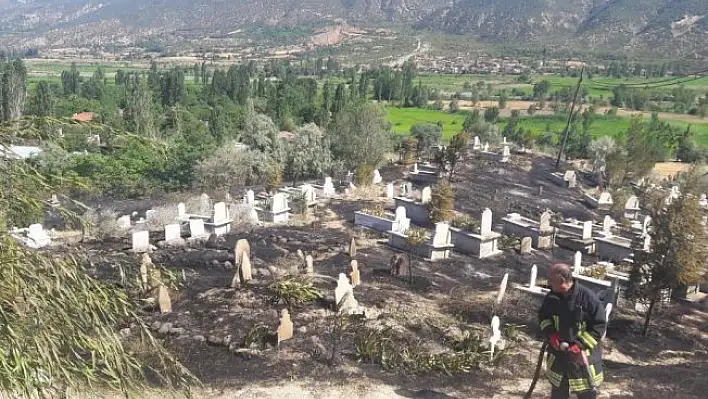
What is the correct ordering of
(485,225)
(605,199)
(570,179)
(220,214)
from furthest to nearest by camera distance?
(570,179) → (605,199) → (220,214) → (485,225)

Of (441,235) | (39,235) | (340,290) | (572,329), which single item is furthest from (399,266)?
(39,235)

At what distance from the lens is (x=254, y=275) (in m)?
14.1

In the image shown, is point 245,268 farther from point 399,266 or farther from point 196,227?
point 196,227

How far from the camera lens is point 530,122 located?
2625 inches

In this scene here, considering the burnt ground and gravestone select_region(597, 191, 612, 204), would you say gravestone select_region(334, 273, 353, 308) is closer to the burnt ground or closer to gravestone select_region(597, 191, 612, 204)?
the burnt ground

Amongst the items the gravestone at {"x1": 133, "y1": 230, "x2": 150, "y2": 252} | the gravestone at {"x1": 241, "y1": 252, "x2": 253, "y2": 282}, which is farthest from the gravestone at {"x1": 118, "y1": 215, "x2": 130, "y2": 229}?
the gravestone at {"x1": 241, "y1": 252, "x2": 253, "y2": 282}

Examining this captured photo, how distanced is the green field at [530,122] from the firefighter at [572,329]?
46675 mm

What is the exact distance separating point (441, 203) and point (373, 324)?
9927 millimetres

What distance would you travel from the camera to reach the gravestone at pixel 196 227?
61.9ft

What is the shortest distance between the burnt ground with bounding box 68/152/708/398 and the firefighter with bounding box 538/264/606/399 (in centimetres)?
272

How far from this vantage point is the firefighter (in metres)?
5.91

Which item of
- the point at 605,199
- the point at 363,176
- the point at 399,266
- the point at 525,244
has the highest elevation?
the point at 399,266

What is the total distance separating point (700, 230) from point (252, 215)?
14383 millimetres

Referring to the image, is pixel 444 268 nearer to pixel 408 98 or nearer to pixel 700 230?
pixel 700 230
